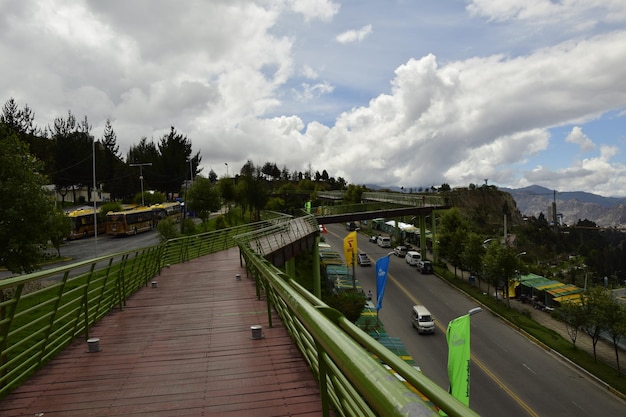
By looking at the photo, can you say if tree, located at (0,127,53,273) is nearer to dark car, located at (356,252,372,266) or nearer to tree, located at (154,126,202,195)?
dark car, located at (356,252,372,266)

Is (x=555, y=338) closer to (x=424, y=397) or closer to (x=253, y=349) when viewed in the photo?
(x=253, y=349)

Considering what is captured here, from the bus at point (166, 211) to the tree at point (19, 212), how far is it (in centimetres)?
3046

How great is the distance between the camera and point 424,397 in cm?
143


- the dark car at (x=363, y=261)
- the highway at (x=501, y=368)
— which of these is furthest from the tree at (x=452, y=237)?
the dark car at (x=363, y=261)

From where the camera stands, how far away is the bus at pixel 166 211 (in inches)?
1881

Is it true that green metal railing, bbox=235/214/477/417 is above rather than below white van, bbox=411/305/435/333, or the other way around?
above

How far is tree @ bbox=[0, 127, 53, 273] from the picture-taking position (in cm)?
1284

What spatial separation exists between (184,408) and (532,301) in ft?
122

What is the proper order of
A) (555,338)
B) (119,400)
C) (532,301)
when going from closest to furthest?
(119,400)
(555,338)
(532,301)

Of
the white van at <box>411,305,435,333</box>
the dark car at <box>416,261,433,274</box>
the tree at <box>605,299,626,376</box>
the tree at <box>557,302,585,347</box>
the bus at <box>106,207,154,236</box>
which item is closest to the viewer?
the tree at <box>605,299,626,376</box>

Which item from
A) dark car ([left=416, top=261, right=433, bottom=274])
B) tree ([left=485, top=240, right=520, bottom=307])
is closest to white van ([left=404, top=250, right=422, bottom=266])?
dark car ([left=416, top=261, right=433, bottom=274])

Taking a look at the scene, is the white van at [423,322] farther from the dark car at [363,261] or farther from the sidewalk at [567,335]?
the dark car at [363,261]

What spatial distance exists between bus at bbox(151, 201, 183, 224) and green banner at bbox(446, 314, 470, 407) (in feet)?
117

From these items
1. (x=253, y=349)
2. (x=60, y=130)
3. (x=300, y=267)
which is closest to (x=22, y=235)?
→ (x=253, y=349)
